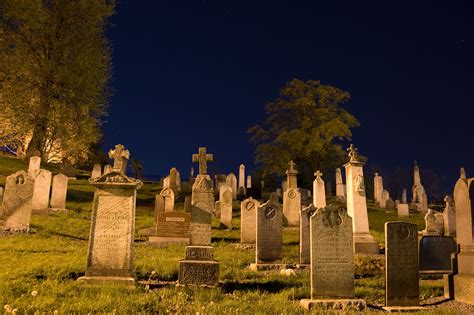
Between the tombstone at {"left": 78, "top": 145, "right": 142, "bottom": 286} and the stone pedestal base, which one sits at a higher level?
the tombstone at {"left": 78, "top": 145, "right": 142, "bottom": 286}

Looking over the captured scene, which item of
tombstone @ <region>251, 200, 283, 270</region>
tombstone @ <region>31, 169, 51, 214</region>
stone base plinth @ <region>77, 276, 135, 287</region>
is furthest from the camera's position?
tombstone @ <region>31, 169, 51, 214</region>

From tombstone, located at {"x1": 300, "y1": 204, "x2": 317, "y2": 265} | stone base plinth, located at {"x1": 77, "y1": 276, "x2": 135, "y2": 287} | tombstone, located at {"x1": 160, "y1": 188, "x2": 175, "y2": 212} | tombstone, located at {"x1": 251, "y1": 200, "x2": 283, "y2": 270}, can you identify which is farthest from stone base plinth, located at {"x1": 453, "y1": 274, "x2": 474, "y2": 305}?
tombstone, located at {"x1": 160, "y1": 188, "x2": 175, "y2": 212}

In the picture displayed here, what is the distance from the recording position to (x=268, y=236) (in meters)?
10.1

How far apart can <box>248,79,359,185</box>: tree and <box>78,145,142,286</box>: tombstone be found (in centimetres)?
2923

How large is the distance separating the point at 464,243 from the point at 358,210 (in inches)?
230

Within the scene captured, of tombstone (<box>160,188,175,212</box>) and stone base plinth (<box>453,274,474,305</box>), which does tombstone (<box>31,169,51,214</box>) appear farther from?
stone base plinth (<box>453,274,474,305</box>)

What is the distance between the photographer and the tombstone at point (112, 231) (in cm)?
689

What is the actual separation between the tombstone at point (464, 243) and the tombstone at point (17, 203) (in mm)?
12148

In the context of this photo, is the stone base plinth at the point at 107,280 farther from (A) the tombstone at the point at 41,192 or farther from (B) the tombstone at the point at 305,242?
(A) the tombstone at the point at 41,192

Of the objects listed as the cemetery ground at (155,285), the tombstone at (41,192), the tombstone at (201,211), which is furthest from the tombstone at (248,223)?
the tombstone at (41,192)

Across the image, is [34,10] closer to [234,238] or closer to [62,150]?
[62,150]

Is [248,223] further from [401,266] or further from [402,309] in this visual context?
[402,309]

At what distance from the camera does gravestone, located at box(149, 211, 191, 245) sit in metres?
13.4

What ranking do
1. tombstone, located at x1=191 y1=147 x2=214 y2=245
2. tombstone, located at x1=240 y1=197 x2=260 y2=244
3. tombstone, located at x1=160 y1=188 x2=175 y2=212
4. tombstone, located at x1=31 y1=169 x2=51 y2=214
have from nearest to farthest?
1. tombstone, located at x1=191 y1=147 x2=214 y2=245
2. tombstone, located at x1=240 y1=197 x2=260 y2=244
3. tombstone, located at x1=31 y1=169 x2=51 y2=214
4. tombstone, located at x1=160 y1=188 x2=175 y2=212
